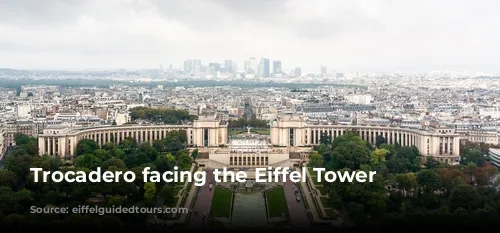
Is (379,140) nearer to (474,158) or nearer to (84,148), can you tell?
(474,158)

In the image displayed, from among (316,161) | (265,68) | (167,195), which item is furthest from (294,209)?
(265,68)

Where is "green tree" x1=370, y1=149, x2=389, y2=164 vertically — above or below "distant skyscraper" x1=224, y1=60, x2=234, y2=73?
below

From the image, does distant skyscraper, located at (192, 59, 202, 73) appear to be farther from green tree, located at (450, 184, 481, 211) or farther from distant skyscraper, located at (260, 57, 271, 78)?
green tree, located at (450, 184, 481, 211)

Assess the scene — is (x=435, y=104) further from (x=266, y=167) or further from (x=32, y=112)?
(x=32, y=112)

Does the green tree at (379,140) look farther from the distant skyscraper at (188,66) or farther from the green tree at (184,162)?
the distant skyscraper at (188,66)

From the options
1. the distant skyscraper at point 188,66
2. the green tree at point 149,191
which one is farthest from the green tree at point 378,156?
the distant skyscraper at point 188,66

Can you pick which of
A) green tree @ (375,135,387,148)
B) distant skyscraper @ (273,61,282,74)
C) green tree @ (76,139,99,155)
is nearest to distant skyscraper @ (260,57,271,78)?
distant skyscraper @ (273,61,282,74)

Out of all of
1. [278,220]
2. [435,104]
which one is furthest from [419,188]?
[435,104]
